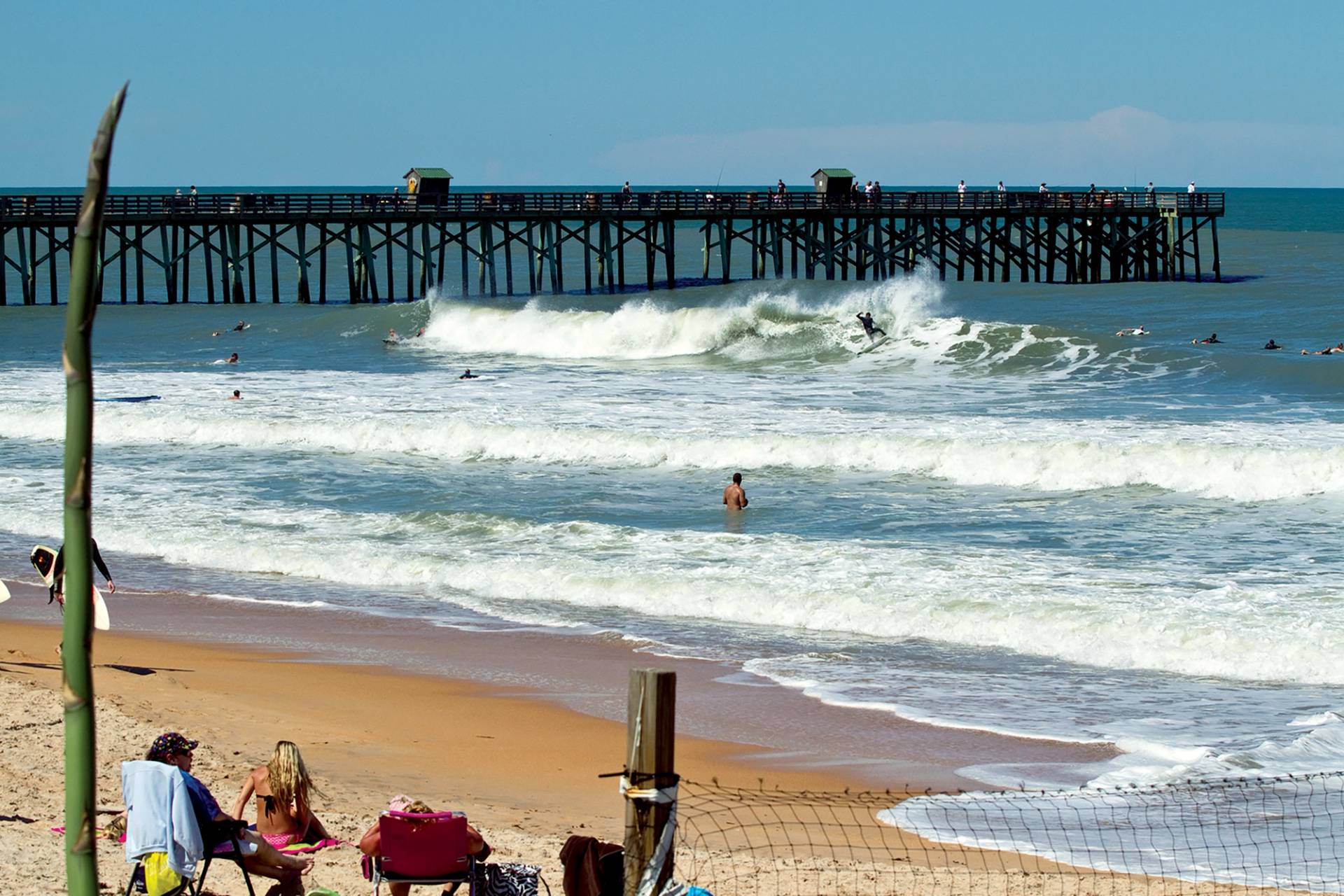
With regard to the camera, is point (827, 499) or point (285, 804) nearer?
point (285, 804)

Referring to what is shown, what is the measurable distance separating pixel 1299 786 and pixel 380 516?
1122 cm

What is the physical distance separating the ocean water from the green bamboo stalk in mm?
6688

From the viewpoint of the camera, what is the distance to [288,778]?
640cm

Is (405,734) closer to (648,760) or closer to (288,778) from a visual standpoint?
(288,778)

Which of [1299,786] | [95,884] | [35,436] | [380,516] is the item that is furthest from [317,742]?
[35,436]

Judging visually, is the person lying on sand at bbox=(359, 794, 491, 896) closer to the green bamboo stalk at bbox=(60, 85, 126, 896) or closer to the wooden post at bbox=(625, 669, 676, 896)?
the wooden post at bbox=(625, 669, 676, 896)

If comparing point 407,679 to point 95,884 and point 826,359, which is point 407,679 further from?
point 826,359

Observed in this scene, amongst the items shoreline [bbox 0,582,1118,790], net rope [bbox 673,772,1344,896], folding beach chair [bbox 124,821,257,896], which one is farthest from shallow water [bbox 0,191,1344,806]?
folding beach chair [bbox 124,821,257,896]

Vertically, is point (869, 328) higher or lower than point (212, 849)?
higher

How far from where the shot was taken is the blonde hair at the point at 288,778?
6363 mm

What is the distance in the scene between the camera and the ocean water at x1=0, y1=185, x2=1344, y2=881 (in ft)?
34.8

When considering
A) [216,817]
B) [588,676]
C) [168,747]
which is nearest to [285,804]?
[216,817]

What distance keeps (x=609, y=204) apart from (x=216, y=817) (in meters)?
39.9

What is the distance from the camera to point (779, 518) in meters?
16.8
